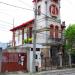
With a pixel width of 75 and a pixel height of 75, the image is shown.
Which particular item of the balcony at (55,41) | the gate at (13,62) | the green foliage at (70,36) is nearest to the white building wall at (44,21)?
the balcony at (55,41)

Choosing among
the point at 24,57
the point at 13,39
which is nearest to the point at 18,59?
the point at 24,57

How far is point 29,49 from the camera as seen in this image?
126 feet

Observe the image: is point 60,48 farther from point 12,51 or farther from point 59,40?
point 12,51

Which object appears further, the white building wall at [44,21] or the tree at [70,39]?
the tree at [70,39]

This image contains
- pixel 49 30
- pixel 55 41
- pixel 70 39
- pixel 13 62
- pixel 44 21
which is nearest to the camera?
pixel 13 62

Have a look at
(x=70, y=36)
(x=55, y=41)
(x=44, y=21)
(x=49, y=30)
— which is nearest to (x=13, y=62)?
(x=49, y=30)

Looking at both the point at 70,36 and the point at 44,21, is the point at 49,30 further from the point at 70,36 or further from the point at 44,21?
the point at 70,36

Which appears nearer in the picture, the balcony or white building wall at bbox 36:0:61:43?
white building wall at bbox 36:0:61:43

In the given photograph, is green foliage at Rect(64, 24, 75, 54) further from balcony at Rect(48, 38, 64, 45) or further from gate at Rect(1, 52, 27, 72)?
gate at Rect(1, 52, 27, 72)

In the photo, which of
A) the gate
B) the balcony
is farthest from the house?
the gate

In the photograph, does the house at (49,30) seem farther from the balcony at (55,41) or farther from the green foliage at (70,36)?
the green foliage at (70,36)

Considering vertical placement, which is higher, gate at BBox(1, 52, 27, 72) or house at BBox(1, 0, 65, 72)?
house at BBox(1, 0, 65, 72)

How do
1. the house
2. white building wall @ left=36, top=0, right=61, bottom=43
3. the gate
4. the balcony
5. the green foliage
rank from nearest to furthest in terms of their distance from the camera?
1. the gate
2. the house
3. white building wall @ left=36, top=0, right=61, bottom=43
4. the balcony
5. the green foliage

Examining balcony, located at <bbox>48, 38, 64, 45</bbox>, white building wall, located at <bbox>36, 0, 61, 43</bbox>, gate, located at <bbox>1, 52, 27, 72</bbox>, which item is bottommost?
gate, located at <bbox>1, 52, 27, 72</bbox>
